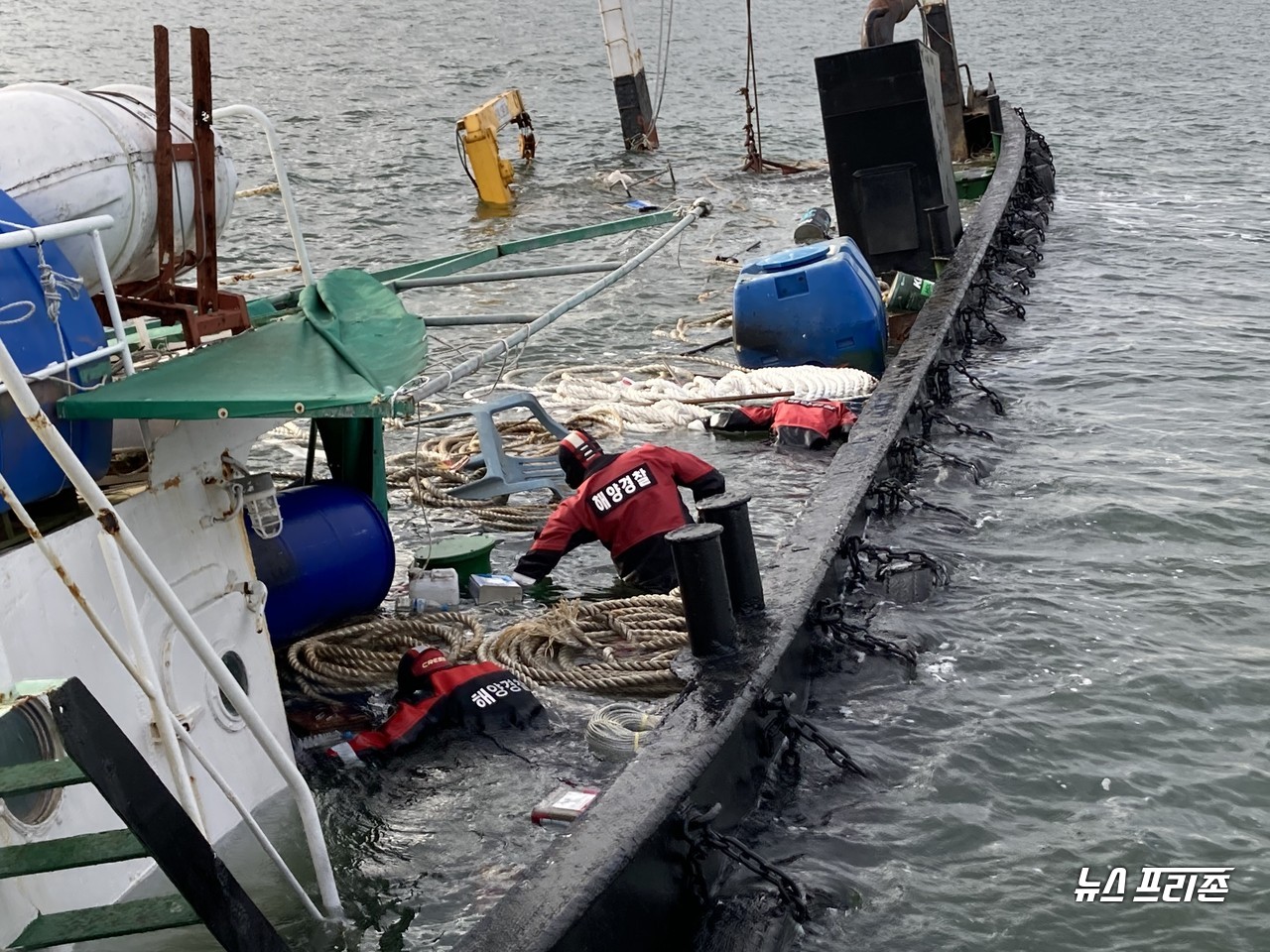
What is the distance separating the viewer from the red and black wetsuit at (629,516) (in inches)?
306

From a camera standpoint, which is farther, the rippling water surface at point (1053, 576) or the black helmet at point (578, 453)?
the black helmet at point (578, 453)

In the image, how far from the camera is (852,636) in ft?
21.6

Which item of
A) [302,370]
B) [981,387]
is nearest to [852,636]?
[302,370]

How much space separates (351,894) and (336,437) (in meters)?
3.16

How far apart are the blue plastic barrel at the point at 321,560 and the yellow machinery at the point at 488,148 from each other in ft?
59.0

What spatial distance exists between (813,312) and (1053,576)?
16.8ft

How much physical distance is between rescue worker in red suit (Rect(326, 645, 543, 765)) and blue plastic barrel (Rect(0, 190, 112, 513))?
1.80 m

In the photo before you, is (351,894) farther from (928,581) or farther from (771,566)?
(928,581)

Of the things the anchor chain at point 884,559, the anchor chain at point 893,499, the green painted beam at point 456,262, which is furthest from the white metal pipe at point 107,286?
the anchor chain at point 893,499

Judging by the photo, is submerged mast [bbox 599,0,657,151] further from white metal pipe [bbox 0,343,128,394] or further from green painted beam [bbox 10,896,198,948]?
green painted beam [bbox 10,896,198,948]

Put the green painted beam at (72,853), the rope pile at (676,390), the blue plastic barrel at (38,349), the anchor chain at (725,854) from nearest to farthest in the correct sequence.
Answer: the green painted beam at (72,853) < the anchor chain at (725,854) < the blue plastic barrel at (38,349) < the rope pile at (676,390)

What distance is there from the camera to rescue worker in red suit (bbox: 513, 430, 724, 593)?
777 cm

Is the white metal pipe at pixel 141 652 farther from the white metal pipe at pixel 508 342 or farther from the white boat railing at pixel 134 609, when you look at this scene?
the white metal pipe at pixel 508 342

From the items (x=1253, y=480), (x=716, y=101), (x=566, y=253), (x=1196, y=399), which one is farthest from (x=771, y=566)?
(x=716, y=101)
